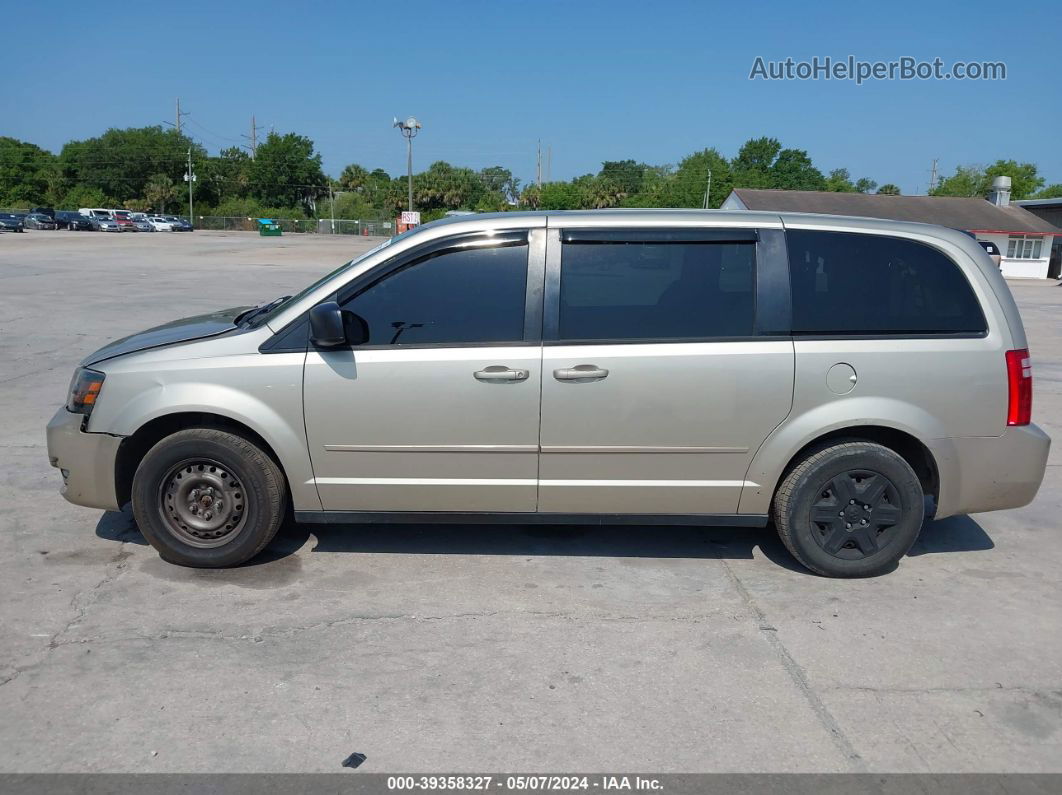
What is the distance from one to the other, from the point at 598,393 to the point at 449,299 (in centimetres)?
93

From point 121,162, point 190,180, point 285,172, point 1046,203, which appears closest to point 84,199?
point 121,162

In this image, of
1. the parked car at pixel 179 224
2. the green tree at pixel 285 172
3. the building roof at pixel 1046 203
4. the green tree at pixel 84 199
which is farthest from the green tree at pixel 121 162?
the building roof at pixel 1046 203

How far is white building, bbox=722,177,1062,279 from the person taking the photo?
5506 cm

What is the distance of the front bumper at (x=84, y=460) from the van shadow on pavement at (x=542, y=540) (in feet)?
1.69

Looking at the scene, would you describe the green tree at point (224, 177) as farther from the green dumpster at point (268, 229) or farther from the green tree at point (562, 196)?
the green tree at point (562, 196)

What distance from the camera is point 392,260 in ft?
15.4

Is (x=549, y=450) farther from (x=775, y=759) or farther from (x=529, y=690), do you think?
(x=775, y=759)

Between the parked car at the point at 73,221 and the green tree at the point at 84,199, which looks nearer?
the parked car at the point at 73,221

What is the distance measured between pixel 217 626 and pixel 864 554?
3374 mm

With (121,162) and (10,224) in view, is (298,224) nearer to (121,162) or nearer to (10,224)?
(121,162)

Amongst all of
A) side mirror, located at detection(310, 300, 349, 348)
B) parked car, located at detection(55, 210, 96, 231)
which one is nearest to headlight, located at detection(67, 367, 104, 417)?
side mirror, located at detection(310, 300, 349, 348)

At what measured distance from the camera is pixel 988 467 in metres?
4.77

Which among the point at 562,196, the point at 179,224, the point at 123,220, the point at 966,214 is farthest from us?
the point at 179,224

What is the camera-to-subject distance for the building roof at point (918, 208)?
55688mm
